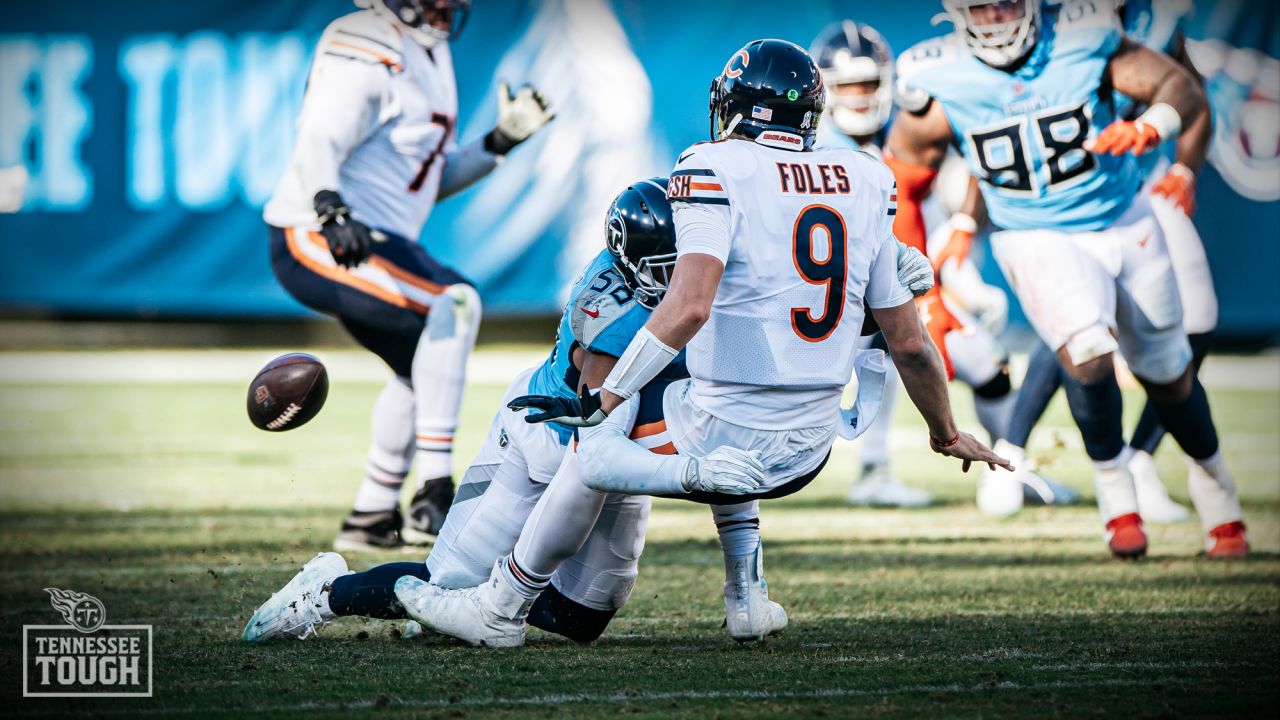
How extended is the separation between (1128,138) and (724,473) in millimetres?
2545

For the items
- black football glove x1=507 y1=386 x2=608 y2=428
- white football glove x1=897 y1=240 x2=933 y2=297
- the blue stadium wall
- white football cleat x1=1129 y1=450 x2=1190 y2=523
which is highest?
white football glove x1=897 y1=240 x2=933 y2=297

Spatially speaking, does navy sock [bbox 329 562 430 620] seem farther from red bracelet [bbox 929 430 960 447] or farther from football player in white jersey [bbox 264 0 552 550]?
football player in white jersey [bbox 264 0 552 550]

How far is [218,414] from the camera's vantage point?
419 inches

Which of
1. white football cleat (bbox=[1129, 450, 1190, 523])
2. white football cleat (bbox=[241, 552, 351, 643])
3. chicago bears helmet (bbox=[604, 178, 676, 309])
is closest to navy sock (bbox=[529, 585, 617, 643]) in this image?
white football cleat (bbox=[241, 552, 351, 643])

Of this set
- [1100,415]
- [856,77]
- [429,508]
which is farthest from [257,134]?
[1100,415]

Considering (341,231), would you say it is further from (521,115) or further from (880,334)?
(880,334)

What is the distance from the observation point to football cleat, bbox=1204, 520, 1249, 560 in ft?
18.1

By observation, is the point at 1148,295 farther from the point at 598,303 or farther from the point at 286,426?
the point at 286,426

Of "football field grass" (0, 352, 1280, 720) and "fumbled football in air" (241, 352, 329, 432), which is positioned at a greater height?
"fumbled football in air" (241, 352, 329, 432)

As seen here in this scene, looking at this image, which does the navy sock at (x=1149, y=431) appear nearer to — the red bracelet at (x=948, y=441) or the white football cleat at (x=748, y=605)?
the red bracelet at (x=948, y=441)

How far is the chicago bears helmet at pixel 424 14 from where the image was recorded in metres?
6.08

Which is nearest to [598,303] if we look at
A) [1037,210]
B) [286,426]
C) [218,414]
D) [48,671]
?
[286,426]

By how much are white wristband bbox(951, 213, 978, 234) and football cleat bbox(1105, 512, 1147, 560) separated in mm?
1393

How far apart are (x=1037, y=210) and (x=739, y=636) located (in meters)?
2.43
